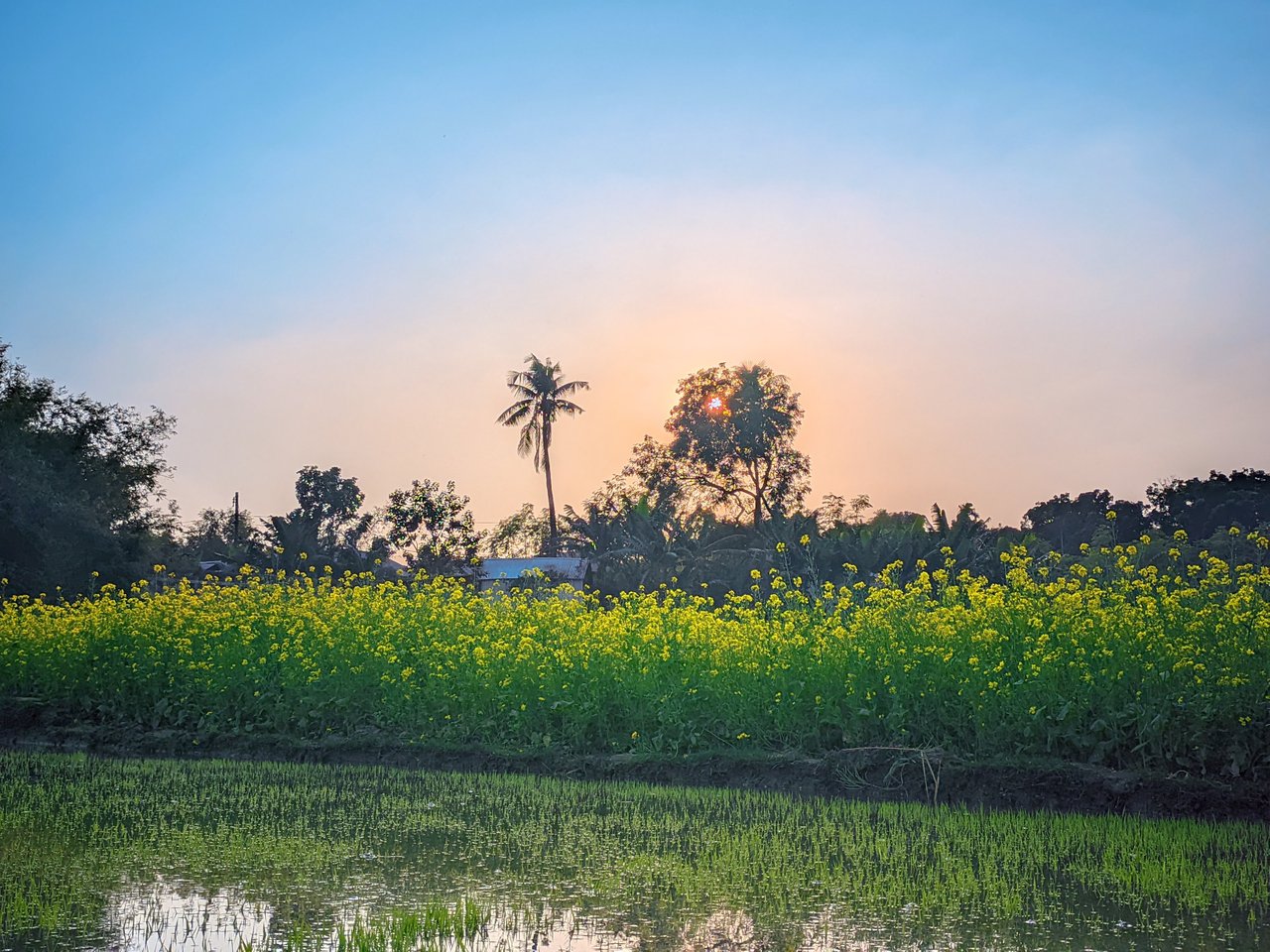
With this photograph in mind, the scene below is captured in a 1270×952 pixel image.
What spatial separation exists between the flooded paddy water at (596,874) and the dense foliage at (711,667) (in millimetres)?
1013

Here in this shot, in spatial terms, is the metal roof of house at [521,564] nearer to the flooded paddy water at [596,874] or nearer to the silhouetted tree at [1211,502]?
the silhouetted tree at [1211,502]

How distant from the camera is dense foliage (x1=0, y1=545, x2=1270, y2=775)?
9.02 meters

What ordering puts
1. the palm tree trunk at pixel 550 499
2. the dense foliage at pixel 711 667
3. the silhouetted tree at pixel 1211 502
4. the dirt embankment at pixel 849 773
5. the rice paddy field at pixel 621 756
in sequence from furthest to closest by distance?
the palm tree trunk at pixel 550 499 → the silhouetted tree at pixel 1211 502 → the dense foliage at pixel 711 667 → the dirt embankment at pixel 849 773 → the rice paddy field at pixel 621 756

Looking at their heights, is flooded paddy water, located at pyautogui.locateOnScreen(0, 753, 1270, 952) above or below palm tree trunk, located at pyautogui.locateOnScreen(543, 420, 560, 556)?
below

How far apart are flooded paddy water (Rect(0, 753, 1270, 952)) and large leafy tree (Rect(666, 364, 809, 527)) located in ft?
122

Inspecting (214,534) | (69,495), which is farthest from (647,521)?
(214,534)

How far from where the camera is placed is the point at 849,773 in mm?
9859

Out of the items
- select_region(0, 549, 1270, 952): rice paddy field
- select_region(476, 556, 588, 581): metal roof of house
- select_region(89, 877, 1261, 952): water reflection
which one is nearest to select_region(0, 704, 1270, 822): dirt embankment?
select_region(0, 549, 1270, 952): rice paddy field

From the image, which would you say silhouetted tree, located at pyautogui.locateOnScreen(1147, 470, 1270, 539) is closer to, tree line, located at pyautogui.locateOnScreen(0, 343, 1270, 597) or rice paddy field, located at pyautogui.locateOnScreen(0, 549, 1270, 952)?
tree line, located at pyautogui.locateOnScreen(0, 343, 1270, 597)

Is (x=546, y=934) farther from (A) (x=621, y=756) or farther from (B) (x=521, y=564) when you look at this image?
(B) (x=521, y=564)

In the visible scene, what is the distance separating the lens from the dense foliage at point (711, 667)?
902 centimetres

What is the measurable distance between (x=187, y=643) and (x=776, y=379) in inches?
1408

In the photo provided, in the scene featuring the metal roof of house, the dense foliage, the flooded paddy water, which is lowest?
the flooded paddy water

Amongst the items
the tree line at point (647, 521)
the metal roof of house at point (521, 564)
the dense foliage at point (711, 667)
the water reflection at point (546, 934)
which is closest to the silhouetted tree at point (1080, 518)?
the tree line at point (647, 521)
